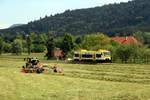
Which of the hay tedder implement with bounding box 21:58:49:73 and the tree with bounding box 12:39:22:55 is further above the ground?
the tree with bounding box 12:39:22:55

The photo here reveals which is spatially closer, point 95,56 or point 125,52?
→ point 95,56

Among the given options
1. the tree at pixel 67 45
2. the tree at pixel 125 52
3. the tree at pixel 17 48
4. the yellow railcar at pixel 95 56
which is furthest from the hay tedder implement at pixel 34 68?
the tree at pixel 17 48

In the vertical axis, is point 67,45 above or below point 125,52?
above

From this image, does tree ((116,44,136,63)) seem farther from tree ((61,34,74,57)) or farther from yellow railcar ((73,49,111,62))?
tree ((61,34,74,57))

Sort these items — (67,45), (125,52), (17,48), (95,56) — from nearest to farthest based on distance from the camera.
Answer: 1. (95,56)
2. (125,52)
3. (67,45)
4. (17,48)

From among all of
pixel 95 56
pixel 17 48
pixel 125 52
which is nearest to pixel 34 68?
pixel 95 56

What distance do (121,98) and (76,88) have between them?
230 inches

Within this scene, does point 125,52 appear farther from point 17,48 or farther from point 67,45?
point 17,48

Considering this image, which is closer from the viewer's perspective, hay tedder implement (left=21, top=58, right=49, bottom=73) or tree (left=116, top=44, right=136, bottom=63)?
hay tedder implement (left=21, top=58, right=49, bottom=73)

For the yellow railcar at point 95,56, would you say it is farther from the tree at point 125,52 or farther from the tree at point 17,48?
the tree at point 17,48

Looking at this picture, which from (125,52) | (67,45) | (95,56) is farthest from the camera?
(67,45)

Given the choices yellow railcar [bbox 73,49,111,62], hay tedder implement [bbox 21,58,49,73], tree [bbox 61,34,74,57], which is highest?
tree [bbox 61,34,74,57]

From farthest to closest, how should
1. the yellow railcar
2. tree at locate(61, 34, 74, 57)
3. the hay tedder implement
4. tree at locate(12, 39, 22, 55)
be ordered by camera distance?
tree at locate(12, 39, 22, 55) < tree at locate(61, 34, 74, 57) < the yellow railcar < the hay tedder implement

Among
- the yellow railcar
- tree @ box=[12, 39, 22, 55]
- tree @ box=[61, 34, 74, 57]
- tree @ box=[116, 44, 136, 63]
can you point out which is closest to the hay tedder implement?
the yellow railcar
